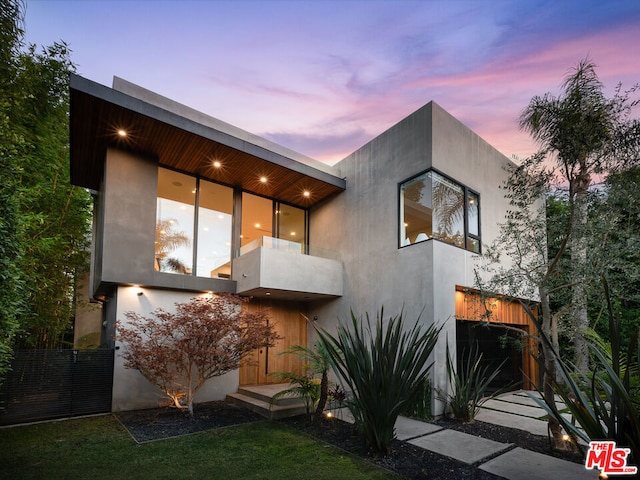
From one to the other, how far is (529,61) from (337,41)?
3.80m

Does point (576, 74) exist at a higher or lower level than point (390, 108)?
lower

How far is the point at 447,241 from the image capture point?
7.37m

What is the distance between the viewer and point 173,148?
311 inches

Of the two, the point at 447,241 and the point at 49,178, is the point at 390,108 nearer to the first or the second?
the point at 447,241

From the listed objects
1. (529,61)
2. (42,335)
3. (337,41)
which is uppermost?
(337,41)

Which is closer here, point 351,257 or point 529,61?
point 529,61

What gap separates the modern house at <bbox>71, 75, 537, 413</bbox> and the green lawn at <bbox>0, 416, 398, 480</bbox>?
1.95 metres

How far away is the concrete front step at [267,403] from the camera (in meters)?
6.72

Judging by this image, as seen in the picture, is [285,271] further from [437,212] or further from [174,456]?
[174,456]

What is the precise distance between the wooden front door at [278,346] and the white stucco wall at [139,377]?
1116mm

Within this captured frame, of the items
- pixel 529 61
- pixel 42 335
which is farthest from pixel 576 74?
pixel 42 335

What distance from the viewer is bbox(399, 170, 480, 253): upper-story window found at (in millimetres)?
7328

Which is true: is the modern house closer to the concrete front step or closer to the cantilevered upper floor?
the cantilevered upper floor

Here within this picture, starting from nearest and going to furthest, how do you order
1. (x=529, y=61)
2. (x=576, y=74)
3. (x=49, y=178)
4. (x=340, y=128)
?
(x=576, y=74) < (x=529, y=61) < (x=49, y=178) < (x=340, y=128)
